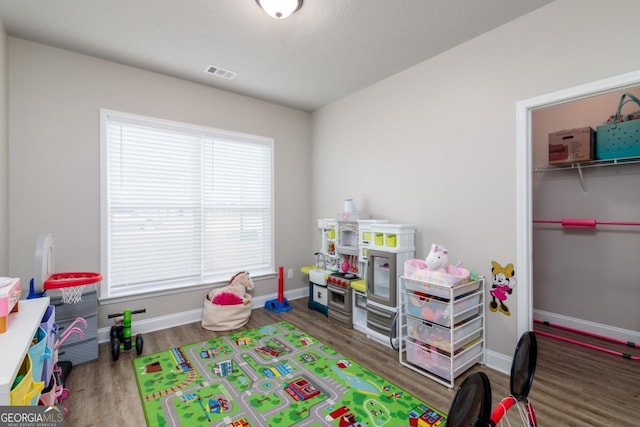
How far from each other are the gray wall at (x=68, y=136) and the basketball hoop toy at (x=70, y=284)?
1.51 ft

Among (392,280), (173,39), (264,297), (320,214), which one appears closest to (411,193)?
(392,280)

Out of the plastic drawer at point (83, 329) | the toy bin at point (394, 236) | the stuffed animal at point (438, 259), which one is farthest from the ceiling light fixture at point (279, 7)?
the plastic drawer at point (83, 329)

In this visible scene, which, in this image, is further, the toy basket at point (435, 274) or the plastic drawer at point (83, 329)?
the plastic drawer at point (83, 329)

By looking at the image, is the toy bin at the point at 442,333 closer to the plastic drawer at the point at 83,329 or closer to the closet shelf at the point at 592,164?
the closet shelf at the point at 592,164

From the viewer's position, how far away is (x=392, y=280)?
9.32ft

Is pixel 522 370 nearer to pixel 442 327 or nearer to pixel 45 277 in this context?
pixel 442 327

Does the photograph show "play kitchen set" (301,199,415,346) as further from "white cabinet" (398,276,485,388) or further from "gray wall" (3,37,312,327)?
A: "gray wall" (3,37,312,327)

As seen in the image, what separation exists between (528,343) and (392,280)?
173 cm

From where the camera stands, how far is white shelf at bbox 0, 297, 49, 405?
3.28ft

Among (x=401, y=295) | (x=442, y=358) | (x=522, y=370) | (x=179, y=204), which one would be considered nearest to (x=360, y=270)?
(x=401, y=295)

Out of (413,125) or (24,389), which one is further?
(413,125)

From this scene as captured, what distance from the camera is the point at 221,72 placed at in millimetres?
3217

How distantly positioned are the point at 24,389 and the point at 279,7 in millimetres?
2499

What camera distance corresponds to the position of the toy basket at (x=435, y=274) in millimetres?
2230
